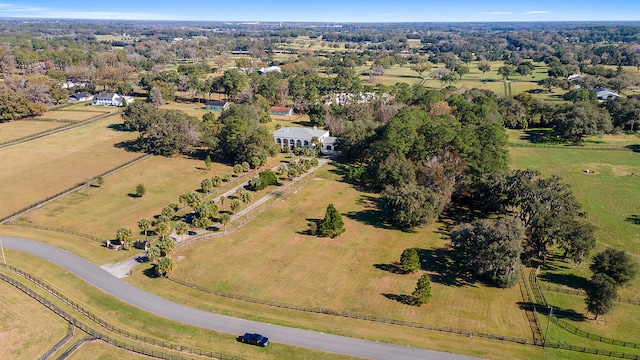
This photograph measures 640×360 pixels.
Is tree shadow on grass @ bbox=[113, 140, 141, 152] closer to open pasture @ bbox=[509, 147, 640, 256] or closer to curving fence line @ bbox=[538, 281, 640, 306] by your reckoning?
open pasture @ bbox=[509, 147, 640, 256]

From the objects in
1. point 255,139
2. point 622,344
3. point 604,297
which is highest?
point 255,139

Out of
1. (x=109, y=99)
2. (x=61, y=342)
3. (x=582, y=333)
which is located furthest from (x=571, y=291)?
(x=109, y=99)

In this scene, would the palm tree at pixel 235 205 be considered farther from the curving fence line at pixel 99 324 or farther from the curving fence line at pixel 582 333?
the curving fence line at pixel 582 333

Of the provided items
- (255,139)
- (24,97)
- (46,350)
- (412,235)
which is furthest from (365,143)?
(24,97)

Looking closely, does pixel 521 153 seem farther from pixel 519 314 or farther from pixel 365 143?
pixel 519 314

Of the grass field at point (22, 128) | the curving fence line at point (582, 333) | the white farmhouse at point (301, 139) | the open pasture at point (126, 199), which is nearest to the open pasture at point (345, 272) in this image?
the curving fence line at point (582, 333)

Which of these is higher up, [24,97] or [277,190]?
[24,97]
